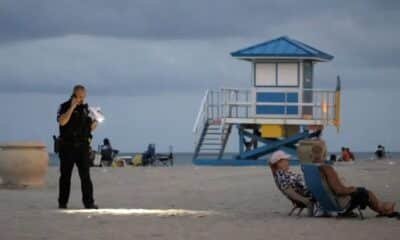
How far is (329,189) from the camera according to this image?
55.6 feet

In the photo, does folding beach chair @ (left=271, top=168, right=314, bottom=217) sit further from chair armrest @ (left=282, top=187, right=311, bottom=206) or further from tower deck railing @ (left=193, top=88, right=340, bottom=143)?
tower deck railing @ (left=193, top=88, right=340, bottom=143)

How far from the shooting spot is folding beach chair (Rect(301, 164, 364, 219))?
16938 mm

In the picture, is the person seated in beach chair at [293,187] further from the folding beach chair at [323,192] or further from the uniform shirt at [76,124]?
the uniform shirt at [76,124]

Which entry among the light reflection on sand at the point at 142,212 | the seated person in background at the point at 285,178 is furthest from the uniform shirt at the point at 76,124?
the seated person in background at the point at 285,178

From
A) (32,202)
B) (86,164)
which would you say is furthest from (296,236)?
(32,202)

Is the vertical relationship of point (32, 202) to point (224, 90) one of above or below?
below

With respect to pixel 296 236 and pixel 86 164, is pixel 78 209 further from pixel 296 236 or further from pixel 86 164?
pixel 296 236

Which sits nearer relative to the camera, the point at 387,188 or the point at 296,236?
the point at 296,236

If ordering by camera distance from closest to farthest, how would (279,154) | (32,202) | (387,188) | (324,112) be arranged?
(279,154)
(32,202)
(387,188)
(324,112)

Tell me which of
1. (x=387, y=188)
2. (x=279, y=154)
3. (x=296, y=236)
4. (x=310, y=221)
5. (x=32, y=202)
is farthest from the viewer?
(x=387, y=188)

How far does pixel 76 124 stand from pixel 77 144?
31 cm

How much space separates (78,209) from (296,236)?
18.6 ft

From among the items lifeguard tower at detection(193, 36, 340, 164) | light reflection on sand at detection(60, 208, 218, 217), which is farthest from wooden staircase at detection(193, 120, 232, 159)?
light reflection on sand at detection(60, 208, 218, 217)

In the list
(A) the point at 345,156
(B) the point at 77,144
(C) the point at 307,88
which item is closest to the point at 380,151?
(A) the point at 345,156
